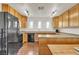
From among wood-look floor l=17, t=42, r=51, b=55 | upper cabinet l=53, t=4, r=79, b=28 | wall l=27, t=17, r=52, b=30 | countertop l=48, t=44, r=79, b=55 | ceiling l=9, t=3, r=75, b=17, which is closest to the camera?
countertop l=48, t=44, r=79, b=55

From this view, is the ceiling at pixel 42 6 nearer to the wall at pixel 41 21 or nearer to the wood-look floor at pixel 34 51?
the wood-look floor at pixel 34 51

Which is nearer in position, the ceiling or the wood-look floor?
the wood-look floor

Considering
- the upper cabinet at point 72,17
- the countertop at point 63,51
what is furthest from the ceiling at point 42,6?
the countertop at point 63,51

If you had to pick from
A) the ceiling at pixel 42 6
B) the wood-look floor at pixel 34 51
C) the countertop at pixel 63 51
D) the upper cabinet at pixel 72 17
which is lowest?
the wood-look floor at pixel 34 51

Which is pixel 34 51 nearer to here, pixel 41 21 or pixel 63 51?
pixel 63 51

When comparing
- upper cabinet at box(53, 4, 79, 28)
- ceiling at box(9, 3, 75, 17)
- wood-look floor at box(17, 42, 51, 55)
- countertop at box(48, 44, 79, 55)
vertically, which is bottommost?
wood-look floor at box(17, 42, 51, 55)

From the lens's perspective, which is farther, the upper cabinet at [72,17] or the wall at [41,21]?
the wall at [41,21]

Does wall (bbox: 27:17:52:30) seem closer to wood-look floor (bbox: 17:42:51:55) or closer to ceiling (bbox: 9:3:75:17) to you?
ceiling (bbox: 9:3:75:17)

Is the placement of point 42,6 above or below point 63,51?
above

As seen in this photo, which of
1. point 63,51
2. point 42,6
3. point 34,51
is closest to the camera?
point 63,51

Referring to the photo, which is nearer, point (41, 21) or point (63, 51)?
point (63, 51)

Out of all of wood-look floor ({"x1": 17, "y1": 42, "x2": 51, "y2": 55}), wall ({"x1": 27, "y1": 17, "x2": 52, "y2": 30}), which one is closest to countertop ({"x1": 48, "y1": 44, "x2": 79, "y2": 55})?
wood-look floor ({"x1": 17, "y1": 42, "x2": 51, "y2": 55})

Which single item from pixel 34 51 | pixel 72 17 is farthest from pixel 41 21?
pixel 72 17

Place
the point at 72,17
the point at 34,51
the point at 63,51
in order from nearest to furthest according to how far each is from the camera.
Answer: the point at 63,51, the point at 72,17, the point at 34,51
